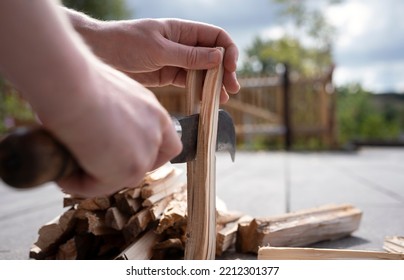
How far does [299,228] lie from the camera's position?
1455 millimetres

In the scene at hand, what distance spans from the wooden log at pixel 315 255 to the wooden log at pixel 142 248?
336mm

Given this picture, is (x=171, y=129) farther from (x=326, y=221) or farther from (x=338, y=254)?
(x=326, y=221)

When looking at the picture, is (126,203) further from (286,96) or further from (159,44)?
(286,96)

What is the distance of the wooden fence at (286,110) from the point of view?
6625 millimetres

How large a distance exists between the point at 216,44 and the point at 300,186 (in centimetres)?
179

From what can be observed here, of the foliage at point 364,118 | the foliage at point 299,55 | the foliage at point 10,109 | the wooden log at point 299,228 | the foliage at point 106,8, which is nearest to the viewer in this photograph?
the wooden log at point 299,228

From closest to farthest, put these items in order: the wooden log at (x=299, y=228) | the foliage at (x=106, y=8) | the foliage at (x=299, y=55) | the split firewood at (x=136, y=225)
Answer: the split firewood at (x=136, y=225) → the wooden log at (x=299, y=228) → the foliage at (x=299, y=55) → the foliage at (x=106, y=8)

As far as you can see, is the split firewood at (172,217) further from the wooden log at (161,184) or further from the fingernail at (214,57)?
the fingernail at (214,57)

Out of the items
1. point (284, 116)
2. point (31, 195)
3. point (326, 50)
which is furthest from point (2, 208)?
point (326, 50)

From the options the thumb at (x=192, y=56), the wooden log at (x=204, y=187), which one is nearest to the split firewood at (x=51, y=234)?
the wooden log at (x=204, y=187)

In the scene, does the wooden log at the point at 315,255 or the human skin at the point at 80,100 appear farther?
the wooden log at the point at 315,255

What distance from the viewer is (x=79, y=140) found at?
0.58 meters

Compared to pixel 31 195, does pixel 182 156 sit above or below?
above

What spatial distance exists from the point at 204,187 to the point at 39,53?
0.59 meters
